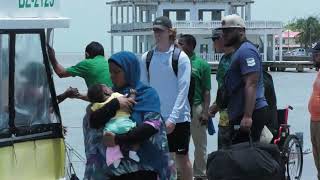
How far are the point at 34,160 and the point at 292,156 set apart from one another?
3835mm

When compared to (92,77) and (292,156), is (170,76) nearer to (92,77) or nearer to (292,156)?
(92,77)

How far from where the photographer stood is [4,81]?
6.18 m

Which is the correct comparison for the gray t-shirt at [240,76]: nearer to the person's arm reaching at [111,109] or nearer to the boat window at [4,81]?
the person's arm reaching at [111,109]

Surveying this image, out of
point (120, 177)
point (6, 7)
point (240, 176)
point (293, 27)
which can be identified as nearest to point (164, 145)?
point (120, 177)

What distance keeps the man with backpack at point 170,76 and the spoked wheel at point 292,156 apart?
138cm

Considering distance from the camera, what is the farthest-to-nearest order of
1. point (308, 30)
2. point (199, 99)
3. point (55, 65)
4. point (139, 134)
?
point (308, 30)
point (199, 99)
point (55, 65)
point (139, 134)

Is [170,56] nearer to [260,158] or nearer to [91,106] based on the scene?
[260,158]

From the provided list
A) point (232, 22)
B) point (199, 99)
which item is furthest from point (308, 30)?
point (232, 22)

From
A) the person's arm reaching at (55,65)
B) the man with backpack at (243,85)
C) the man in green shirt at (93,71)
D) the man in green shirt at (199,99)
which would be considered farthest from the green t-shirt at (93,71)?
the man in green shirt at (199,99)

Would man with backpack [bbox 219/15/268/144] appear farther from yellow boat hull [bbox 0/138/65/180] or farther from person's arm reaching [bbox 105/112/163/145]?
person's arm reaching [bbox 105/112/163/145]

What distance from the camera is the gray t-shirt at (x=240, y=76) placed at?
7453 mm

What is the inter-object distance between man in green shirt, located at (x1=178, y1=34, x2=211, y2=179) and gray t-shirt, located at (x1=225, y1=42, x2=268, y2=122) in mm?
1621

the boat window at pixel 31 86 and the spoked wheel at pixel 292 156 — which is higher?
the boat window at pixel 31 86

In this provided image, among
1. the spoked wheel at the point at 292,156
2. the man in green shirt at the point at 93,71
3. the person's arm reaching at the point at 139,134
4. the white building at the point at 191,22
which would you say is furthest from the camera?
the white building at the point at 191,22
